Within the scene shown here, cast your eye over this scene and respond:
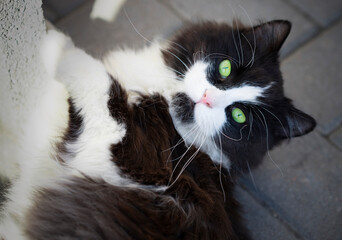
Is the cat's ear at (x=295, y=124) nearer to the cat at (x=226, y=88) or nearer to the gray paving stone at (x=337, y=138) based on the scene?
the cat at (x=226, y=88)

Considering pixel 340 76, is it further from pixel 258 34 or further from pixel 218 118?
pixel 218 118

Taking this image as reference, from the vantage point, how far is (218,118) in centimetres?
146

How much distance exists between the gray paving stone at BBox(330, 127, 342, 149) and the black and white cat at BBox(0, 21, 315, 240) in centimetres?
65

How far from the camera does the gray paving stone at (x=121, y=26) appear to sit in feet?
7.09

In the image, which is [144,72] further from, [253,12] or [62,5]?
[253,12]

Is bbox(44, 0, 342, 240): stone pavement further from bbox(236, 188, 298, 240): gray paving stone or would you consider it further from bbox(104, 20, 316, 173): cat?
bbox(104, 20, 316, 173): cat

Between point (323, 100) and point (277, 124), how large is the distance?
790mm

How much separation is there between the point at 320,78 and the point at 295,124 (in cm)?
84

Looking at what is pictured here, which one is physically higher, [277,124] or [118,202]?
[277,124]

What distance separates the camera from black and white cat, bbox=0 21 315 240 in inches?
53.0

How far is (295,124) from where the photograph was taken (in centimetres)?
155

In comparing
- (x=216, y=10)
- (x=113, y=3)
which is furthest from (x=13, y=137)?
(x=216, y=10)

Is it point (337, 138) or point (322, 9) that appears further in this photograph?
point (322, 9)

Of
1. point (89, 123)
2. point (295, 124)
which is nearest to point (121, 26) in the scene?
point (89, 123)
